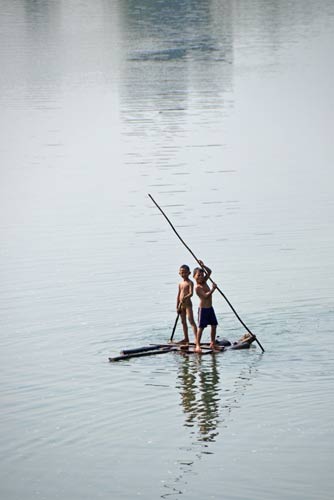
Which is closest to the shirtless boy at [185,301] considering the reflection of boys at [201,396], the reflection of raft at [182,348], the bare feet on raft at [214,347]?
the reflection of raft at [182,348]

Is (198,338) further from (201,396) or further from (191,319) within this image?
(201,396)

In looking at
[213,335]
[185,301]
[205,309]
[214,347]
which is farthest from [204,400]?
Answer: [185,301]

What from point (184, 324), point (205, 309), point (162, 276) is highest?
point (205, 309)

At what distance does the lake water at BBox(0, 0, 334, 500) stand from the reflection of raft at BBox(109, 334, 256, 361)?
133mm

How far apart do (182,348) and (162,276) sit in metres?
5.46

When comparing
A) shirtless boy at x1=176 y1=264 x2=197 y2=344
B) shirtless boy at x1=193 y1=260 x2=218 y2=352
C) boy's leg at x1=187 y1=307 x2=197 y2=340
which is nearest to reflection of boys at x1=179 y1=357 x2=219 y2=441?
shirtless boy at x1=193 y1=260 x2=218 y2=352

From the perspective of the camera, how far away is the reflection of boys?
57.2 ft

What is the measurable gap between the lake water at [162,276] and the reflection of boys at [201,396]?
0.11 ft

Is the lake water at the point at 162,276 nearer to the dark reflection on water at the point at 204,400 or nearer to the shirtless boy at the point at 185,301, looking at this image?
the dark reflection on water at the point at 204,400

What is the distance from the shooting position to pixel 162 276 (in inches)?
997

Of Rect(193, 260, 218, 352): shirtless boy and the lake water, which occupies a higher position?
Rect(193, 260, 218, 352): shirtless boy

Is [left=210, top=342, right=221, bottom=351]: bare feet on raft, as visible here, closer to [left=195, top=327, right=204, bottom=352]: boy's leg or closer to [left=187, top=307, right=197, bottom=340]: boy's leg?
[left=195, top=327, right=204, bottom=352]: boy's leg

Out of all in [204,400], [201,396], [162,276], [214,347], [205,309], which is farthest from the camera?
[162,276]

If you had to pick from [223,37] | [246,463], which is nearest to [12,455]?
[246,463]
